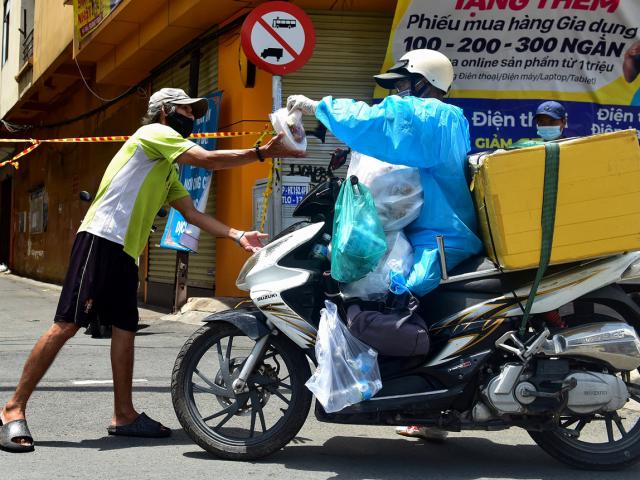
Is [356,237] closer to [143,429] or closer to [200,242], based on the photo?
[143,429]

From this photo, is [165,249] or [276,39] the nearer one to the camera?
[276,39]

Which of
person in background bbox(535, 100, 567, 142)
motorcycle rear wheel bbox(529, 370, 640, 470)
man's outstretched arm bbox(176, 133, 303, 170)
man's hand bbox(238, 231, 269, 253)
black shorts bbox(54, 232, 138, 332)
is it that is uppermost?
person in background bbox(535, 100, 567, 142)

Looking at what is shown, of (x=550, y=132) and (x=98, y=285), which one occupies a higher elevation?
(x=550, y=132)

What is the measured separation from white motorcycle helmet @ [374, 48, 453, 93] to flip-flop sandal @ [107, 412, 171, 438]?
6.77 ft

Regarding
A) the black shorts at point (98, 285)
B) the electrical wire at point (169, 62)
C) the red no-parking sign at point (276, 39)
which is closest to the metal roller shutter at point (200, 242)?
the electrical wire at point (169, 62)

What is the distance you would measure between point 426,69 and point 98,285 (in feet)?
6.24

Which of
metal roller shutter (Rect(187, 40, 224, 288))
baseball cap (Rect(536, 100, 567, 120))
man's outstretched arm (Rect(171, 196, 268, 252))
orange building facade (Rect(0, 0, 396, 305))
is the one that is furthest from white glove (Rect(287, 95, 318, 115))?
metal roller shutter (Rect(187, 40, 224, 288))

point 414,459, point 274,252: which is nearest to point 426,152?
point 274,252

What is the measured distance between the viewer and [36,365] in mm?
4016

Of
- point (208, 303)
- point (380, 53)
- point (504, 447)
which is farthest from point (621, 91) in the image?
point (504, 447)

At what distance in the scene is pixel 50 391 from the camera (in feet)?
17.3

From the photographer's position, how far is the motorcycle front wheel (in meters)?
3.70

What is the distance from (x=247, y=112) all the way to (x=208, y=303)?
234 centimetres

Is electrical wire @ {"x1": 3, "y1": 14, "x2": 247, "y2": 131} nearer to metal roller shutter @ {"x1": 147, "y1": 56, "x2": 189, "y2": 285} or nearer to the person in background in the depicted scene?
metal roller shutter @ {"x1": 147, "y1": 56, "x2": 189, "y2": 285}
